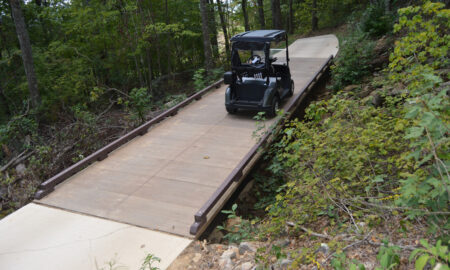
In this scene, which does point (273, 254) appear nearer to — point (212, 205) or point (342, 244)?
point (342, 244)

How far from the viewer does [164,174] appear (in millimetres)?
7668

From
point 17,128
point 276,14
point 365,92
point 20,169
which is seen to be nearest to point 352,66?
point 365,92

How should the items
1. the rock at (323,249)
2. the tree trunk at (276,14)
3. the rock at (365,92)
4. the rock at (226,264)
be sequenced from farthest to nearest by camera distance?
the tree trunk at (276,14) < the rock at (365,92) < the rock at (226,264) < the rock at (323,249)

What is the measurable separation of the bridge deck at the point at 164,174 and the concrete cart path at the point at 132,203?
19 mm

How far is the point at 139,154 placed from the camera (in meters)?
8.71

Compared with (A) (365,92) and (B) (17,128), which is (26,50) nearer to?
(B) (17,128)

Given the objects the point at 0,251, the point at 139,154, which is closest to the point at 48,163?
the point at 139,154

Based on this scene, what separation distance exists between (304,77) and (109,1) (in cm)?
1050

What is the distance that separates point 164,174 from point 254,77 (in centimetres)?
418

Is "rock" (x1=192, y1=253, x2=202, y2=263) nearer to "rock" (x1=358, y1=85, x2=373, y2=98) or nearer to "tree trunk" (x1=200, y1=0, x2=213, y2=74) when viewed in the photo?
"rock" (x1=358, y1=85, x2=373, y2=98)

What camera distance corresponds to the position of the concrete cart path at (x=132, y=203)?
5.51 metres

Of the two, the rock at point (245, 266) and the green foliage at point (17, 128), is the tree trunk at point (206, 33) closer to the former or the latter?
the green foliage at point (17, 128)

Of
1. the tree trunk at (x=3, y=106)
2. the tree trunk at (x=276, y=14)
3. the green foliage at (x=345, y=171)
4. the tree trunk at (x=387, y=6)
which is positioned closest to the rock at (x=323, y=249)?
the green foliage at (x=345, y=171)

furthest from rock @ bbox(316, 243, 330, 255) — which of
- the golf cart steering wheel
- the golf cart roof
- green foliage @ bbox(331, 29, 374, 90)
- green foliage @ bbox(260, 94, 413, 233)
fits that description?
green foliage @ bbox(331, 29, 374, 90)
